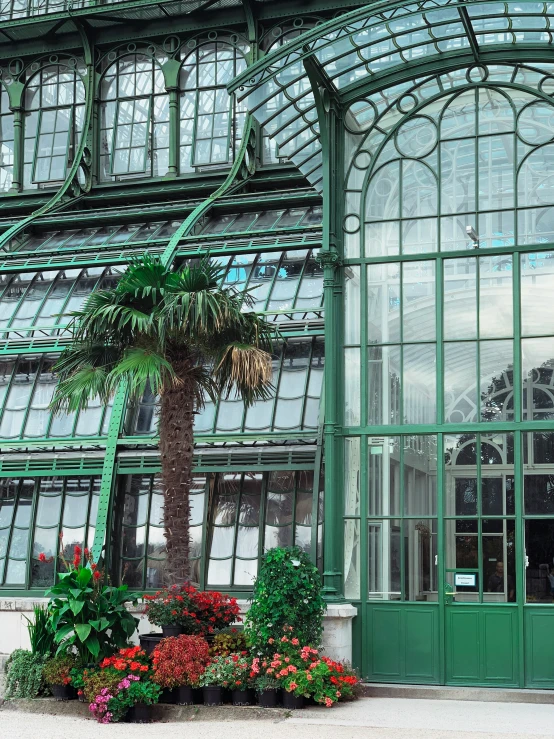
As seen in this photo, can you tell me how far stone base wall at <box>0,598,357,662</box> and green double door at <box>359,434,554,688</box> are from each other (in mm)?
435

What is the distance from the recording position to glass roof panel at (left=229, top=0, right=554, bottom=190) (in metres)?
15.3

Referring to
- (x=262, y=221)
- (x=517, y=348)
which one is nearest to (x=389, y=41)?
(x=262, y=221)

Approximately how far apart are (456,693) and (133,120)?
13.6 meters

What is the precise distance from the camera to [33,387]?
19.2m

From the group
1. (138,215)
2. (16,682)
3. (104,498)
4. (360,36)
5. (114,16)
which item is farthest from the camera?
(114,16)

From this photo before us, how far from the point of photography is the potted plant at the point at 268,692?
13883mm

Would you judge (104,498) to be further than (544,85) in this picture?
Yes

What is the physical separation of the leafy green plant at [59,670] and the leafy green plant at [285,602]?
2373 mm

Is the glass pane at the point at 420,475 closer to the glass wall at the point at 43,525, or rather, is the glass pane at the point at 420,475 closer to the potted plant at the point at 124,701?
the potted plant at the point at 124,701

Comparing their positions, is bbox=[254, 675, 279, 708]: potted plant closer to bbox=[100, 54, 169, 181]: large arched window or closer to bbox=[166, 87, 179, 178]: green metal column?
bbox=[166, 87, 179, 178]: green metal column

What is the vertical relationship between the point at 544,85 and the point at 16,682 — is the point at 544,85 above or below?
above

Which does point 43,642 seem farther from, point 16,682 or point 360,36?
point 360,36

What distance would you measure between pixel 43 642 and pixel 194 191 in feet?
33.1

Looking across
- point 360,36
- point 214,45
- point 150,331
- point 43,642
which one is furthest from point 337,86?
point 43,642
